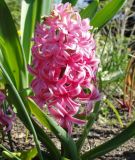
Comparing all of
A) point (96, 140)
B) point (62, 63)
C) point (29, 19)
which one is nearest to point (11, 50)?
point (29, 19)

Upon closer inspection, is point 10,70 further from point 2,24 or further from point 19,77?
point 2,24

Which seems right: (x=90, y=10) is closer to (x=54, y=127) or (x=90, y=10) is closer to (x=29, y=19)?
(x=29, y=19)

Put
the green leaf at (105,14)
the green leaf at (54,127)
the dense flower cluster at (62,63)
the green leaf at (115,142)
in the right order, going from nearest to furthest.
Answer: the dense flower cluster at (62,63), the green leaf at (54,127), the green leaf at (115,142), the green leaf at (105,14)

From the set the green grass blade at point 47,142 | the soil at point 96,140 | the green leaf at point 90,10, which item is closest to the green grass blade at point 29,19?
the green leaf at point 90,10

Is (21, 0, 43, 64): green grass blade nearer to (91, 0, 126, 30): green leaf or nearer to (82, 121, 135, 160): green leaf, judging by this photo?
(91, 0, 126, 30): green leaf

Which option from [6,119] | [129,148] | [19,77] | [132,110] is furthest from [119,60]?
[6,119]

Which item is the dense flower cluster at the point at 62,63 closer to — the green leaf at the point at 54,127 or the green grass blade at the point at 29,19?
the green leaf at the point at 54,127
